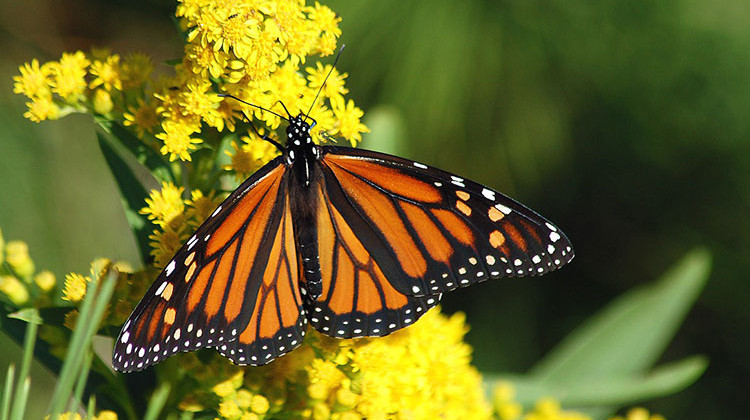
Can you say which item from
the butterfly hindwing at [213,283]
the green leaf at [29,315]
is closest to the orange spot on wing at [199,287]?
the butterfly hindwing at [213,283]

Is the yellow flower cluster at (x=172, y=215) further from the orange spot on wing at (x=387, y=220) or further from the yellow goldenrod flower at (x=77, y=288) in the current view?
the orange spot on wing at (x=387, y=220)

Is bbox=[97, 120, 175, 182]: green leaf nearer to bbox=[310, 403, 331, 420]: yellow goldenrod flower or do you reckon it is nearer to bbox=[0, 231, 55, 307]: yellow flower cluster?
bbox=[0, 231, 55, 307]: yellow flower cluster

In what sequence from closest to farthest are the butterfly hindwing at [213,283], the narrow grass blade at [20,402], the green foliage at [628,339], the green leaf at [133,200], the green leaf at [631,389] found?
the narrow grass blade at [20,402] → the butterfly hindwing at [213,283] → the green leaf at [133,200] → the green leaf at [631,389] → the green foliage at [628,339]

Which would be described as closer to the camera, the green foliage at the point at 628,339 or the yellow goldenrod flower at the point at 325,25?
the yellow goldenrod flower at the point at 325,25

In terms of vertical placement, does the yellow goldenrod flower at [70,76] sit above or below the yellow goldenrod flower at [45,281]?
above

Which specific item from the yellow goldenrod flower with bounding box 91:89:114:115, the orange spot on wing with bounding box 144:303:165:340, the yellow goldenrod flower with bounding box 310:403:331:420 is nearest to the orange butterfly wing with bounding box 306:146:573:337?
the yellow goldenrod flower with bounding box 310:403:331:420

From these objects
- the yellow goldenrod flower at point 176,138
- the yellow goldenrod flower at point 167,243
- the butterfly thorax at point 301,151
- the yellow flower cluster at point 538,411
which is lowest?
the yellow flower cluster at point 538,411
